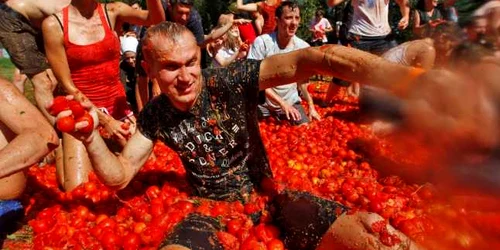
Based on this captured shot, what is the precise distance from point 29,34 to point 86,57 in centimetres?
92

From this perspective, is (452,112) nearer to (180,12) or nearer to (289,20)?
(289,20)

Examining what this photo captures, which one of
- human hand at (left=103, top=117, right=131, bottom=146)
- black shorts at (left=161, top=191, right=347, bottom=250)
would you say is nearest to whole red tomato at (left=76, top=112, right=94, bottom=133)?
black shorts at (left=161, top=191, right=347, bottom=250)

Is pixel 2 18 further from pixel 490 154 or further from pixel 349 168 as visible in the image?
pixel 490 154

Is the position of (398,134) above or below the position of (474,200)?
above

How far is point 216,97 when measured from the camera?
9.23 feet

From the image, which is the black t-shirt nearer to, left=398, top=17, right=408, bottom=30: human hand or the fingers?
the fingers

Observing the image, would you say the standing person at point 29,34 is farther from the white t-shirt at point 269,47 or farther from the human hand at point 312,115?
the human hand at point 312,115

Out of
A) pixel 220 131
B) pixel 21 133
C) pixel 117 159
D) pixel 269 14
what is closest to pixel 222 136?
pixel 220 131

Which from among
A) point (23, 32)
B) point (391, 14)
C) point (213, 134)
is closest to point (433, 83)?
point (213, 134)

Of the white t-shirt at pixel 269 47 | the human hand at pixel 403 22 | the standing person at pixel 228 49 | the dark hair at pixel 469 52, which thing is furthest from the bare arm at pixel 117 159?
the standing person at pixel 228 49

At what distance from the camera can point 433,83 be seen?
166 cm

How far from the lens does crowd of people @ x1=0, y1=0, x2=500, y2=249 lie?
1530 millimetres

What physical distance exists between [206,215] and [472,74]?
1.85 meters

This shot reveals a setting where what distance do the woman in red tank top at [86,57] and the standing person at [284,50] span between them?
1.81 meters
